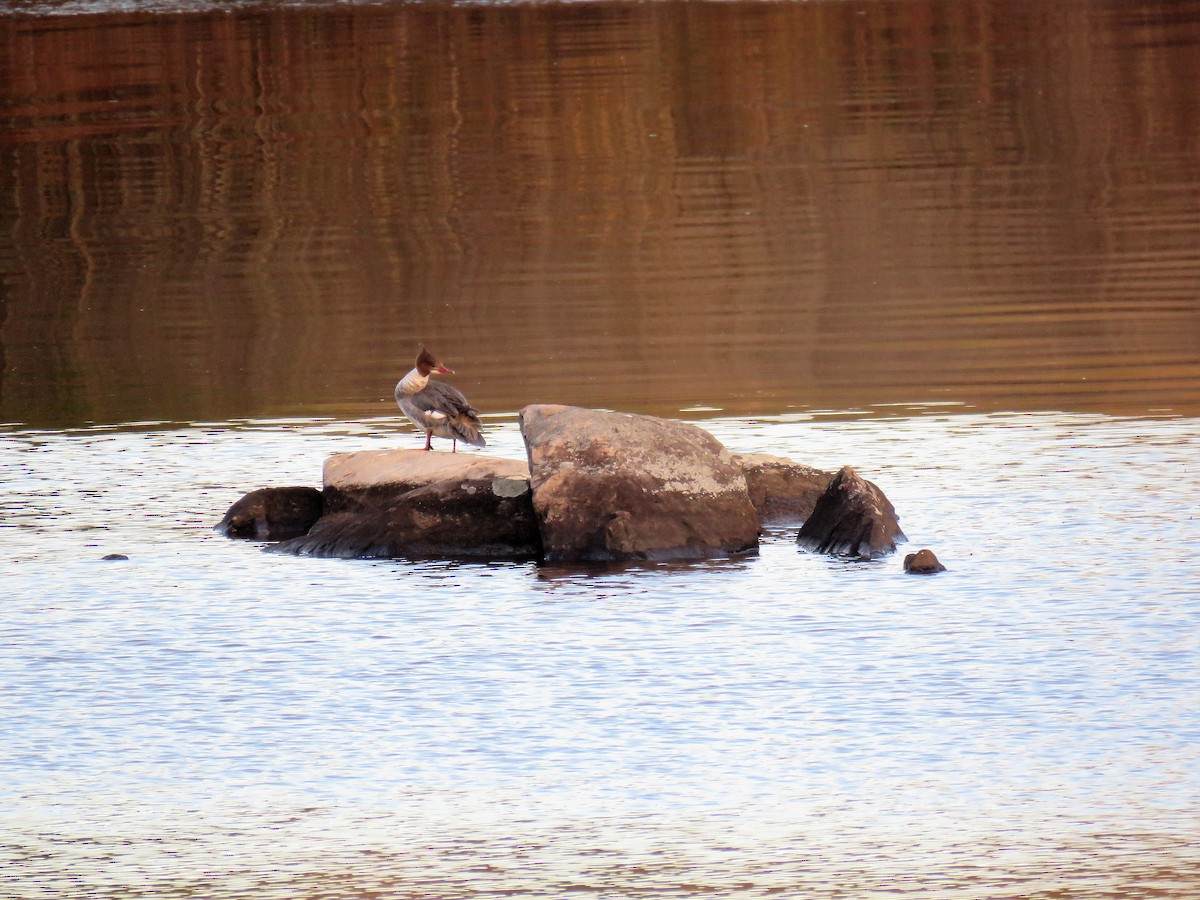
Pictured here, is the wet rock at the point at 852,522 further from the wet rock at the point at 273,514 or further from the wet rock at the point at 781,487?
the wet rock at the point at 273,514

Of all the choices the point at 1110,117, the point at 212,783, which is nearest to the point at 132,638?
the point at 212,783

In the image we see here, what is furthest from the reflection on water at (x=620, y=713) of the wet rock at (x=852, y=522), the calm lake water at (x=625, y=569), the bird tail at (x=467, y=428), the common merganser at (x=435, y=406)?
the bird tail at (x=467, y=428)

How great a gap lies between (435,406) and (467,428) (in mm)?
242

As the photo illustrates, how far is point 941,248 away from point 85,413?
37.1ft

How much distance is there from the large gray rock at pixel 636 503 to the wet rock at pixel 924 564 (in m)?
1.05

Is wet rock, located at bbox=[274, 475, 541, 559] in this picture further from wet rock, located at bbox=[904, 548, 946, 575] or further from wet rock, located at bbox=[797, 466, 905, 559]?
wet rock, located at bbox=[904, 548, 946, 575]

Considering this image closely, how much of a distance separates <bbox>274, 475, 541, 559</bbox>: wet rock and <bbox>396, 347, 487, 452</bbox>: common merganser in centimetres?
127

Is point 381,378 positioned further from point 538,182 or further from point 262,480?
point 538,182

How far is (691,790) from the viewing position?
8438mm

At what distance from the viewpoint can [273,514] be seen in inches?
524

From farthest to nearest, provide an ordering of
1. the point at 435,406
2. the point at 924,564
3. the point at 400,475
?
the point at 435,406 → the point at 400,475 → the point at 924,564

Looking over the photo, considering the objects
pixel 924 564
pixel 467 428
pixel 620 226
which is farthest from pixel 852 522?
pixel 620 226

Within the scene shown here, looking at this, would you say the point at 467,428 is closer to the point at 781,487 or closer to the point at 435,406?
the point at 435,406

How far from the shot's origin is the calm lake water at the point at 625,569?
8094 millimetres
